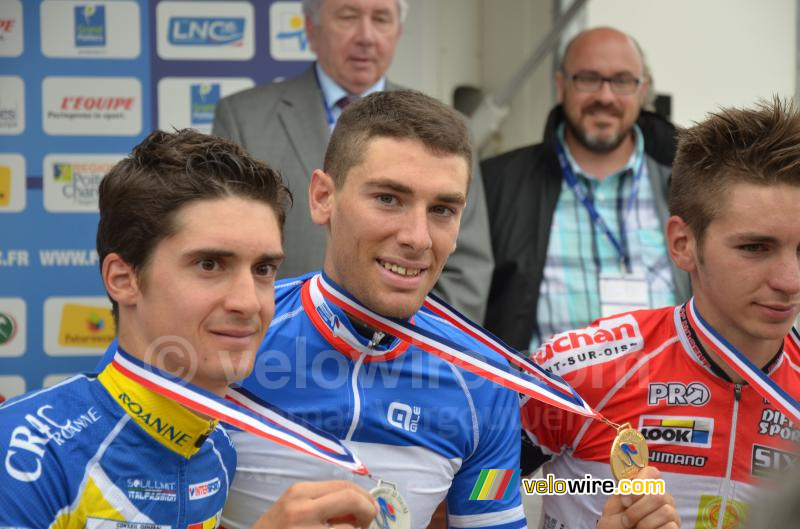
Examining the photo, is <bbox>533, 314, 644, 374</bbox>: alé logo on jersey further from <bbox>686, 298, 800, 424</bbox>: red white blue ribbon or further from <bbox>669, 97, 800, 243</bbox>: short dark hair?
<bbox>669, 97, 800, 243</bbox>: short dark hair

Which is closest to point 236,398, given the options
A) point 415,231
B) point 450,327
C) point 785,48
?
point 415,231

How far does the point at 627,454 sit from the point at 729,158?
827mm

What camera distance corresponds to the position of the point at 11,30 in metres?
4.19

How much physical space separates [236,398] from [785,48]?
17.3 feet

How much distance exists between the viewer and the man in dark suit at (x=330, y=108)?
3.70 m

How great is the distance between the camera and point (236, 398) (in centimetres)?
205

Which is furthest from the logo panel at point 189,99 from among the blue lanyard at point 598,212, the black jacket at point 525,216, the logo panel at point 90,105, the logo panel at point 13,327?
the blue lanyard at point 598,212

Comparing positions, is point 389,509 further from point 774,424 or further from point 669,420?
point 774,424

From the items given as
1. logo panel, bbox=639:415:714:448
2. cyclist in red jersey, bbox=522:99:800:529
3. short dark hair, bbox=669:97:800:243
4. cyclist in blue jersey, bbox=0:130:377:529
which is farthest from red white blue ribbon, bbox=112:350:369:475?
short dark hair, bbox=669:97:800:243

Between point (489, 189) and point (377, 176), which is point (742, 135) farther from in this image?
point (489, 189)

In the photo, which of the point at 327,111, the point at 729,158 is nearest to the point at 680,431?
the point at 729,158

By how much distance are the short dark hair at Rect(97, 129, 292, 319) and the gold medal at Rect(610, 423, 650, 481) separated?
0.84 m

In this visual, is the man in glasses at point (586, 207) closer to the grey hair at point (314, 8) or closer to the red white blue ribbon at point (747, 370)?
the grey hair at point (314, 8)

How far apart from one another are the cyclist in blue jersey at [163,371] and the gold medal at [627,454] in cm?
59
